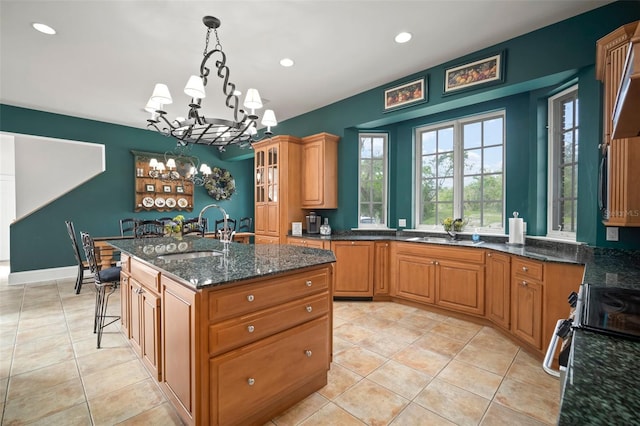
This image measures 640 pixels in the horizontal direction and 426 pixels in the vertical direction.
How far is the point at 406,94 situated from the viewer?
3.69 metres

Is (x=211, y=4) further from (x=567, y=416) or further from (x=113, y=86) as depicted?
(x=567, y=416)

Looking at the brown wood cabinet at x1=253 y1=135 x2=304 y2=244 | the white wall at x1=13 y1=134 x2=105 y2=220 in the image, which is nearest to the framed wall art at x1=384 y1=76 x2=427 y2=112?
the brown wood cabinet at x1=253 y1=135 x2=304 y2=244

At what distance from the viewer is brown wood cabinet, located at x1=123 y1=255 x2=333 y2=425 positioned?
1459 mm

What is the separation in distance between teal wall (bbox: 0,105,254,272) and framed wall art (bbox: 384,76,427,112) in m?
4.94

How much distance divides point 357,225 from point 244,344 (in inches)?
124

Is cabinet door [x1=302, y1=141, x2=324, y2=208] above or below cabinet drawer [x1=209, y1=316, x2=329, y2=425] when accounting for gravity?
above

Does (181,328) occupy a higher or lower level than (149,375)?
higher

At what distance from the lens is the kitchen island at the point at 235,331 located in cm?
146

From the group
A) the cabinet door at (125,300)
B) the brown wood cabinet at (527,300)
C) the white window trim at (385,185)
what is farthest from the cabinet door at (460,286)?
the cabinet door at (125,300)

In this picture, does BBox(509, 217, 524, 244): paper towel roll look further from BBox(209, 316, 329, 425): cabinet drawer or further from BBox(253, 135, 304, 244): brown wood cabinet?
BBox(253, 135, 304, 244): brown wood cabinet

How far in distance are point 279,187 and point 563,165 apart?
3.53 m

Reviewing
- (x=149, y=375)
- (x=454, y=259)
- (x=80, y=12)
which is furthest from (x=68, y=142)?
(x=454, y=259)

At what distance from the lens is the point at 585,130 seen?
2449 millimetres

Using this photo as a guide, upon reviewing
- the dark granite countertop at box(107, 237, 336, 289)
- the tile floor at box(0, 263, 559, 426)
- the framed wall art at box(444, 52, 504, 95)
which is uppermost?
the framed wall art at box(444, 52, 504, 95)
